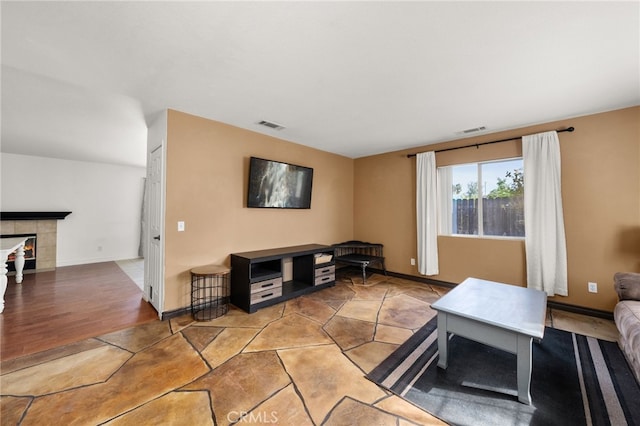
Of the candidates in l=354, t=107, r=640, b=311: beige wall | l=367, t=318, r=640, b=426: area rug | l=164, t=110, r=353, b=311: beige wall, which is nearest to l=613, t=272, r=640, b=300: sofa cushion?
l=367, t=318, r=640, b=426: area rug

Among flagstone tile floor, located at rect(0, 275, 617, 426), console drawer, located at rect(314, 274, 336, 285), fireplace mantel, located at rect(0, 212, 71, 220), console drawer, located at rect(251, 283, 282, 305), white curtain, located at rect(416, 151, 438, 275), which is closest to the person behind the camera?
flagstone tile floor, located at rect(0, 275, 617, 426)

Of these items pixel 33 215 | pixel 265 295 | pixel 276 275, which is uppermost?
pixel 33 215

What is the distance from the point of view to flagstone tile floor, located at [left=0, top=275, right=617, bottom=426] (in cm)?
157

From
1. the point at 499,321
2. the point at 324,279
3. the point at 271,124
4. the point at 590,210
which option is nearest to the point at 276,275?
the point at 324,279

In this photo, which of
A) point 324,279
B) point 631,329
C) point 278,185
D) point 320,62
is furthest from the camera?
point 324,279

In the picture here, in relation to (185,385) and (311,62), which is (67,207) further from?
(311,62)

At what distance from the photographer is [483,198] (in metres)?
4.04

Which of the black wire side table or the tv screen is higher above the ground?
the tv screen

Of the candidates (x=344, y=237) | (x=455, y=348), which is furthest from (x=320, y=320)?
(x=344, y=237)

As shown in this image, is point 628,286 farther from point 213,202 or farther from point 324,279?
point 213,202

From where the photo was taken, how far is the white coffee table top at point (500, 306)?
177 centimetres

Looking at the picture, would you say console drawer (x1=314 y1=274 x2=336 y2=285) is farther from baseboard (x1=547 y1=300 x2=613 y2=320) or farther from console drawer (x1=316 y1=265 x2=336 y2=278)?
baseboard (x1=547 y1=300 x2=613 y2=320)

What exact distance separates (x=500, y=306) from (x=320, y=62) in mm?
2542

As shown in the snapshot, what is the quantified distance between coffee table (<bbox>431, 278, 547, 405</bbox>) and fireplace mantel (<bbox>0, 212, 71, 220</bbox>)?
764 cm
